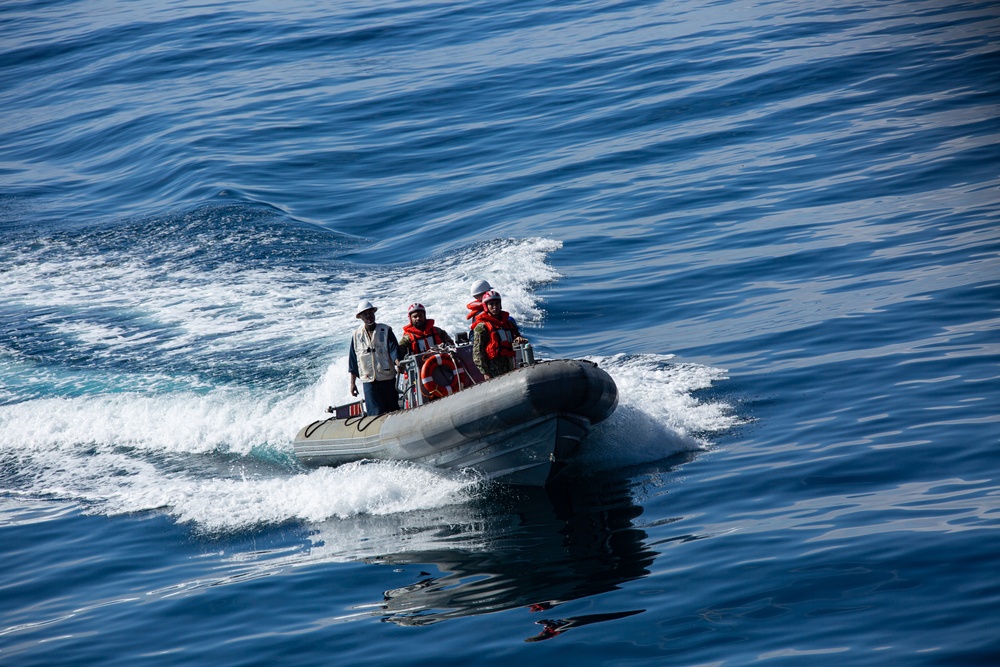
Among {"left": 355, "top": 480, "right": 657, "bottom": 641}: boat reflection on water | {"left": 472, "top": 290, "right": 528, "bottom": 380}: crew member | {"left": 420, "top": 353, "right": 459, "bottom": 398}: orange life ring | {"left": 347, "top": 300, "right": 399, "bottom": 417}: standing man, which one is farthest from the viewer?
{"left": 347, "top": 300, "right": 399, "bottom": 417}: standing man

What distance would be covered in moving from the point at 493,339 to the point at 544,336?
3797mm

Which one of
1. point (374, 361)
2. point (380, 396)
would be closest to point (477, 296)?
point (374, 361)

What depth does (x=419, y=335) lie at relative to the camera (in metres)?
11.5

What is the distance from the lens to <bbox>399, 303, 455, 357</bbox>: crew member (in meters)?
11.5

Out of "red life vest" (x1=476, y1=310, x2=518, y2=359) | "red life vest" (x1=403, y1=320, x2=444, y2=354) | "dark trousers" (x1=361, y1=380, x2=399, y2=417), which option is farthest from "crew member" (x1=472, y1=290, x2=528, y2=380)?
"dark trousers" (x1=361, y1=380, x2=399, y2=417)

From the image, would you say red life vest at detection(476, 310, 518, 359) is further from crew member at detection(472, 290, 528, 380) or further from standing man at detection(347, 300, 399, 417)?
standing man at detection(347, 300, 399, 417)

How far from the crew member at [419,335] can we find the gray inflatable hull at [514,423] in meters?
0.87

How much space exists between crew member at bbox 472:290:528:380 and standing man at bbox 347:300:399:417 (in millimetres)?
1245

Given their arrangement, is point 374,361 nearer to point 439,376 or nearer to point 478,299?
point 439,376

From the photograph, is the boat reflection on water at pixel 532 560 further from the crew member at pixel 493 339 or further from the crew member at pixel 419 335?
the crew member at pixel 419 335

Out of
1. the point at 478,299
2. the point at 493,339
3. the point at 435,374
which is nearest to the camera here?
the point at 493,339

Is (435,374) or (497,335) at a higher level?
(497,335)

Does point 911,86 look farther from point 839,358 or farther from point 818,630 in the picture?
point 818,630

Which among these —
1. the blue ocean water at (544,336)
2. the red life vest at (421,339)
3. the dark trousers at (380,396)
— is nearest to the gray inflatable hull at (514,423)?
the blue ocean water at (544,336)
